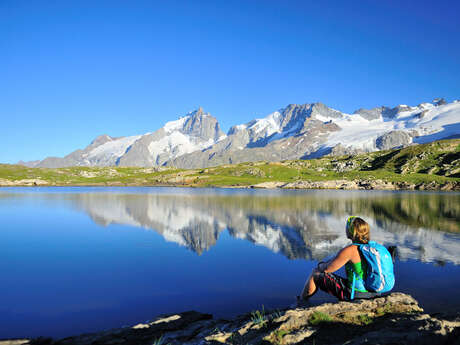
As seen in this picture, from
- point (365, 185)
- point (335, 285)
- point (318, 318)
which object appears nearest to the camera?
point (318, 318)

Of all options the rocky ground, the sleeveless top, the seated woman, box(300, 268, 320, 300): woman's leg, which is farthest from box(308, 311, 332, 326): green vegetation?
the rocky ground

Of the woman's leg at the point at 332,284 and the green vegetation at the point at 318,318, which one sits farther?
the woman's leg at the point at 332,284

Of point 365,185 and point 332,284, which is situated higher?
point 332,284

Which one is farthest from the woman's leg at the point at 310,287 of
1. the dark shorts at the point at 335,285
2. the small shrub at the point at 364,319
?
the small shrub at the point at 364,319

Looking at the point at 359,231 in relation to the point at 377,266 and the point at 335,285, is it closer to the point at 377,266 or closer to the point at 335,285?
the point at 377,266

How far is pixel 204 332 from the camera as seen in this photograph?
10.5 meters

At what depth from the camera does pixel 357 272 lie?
422 inches

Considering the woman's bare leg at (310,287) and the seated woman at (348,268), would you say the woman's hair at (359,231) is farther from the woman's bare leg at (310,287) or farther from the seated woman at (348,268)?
the woman's bare leg at (310,287)

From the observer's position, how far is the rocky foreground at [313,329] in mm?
8086

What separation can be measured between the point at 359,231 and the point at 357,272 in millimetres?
1514

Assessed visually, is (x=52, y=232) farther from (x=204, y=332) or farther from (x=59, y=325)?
(x=204, y=332)

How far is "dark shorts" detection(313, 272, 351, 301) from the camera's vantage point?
36.9 ft

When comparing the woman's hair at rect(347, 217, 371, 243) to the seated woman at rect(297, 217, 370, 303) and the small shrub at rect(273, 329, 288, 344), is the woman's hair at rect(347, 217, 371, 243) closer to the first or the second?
the seated woman at rect(297, 217, 370, 303)

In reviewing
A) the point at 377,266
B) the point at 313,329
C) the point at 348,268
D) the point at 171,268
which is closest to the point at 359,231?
the point at 377,266
